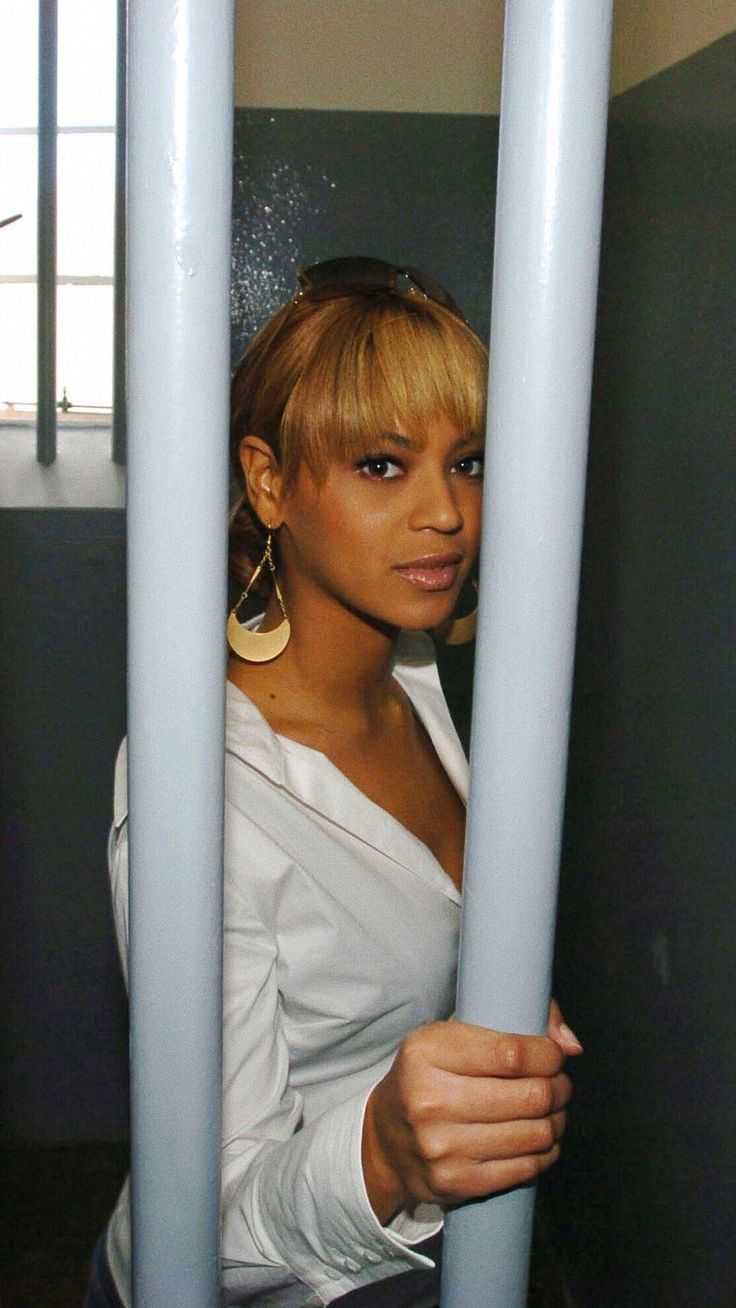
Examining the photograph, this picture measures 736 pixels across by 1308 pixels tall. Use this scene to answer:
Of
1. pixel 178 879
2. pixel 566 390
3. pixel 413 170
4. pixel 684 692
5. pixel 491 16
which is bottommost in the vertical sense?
pixel 684 692

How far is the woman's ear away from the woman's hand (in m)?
0.68

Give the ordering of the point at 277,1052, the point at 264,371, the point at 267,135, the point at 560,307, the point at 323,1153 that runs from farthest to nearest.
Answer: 1. the point at 267,135
2. the point at 264,371
3. the point at 277,1052
4. the point at 323,1153
5. the point at 560,307

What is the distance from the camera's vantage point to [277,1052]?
0.85m

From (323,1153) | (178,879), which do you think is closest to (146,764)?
(178,879)

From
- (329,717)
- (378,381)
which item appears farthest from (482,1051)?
(329,717)

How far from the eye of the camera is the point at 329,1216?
2.06 feet

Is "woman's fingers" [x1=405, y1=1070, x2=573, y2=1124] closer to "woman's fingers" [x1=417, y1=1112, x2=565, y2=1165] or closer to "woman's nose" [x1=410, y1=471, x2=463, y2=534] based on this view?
"woman's fingers" [x1=417, y1=1112, x2=565, y2=1165]

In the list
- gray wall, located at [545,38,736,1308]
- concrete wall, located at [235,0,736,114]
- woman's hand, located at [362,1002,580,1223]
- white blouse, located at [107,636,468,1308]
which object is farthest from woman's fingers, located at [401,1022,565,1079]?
concrete wall, located at [235,0,736,114]

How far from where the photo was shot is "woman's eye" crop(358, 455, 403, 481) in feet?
3.28

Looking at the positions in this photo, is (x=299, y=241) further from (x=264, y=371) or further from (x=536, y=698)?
(x=536, y=698)

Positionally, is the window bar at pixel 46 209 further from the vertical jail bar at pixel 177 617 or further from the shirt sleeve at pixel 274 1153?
the vertical jail bar at pixel 177 617

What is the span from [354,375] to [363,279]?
12cm

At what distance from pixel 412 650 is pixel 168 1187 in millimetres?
1077

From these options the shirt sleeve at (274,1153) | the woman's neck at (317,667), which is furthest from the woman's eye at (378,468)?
the shirt sleeve at (274,1153)
